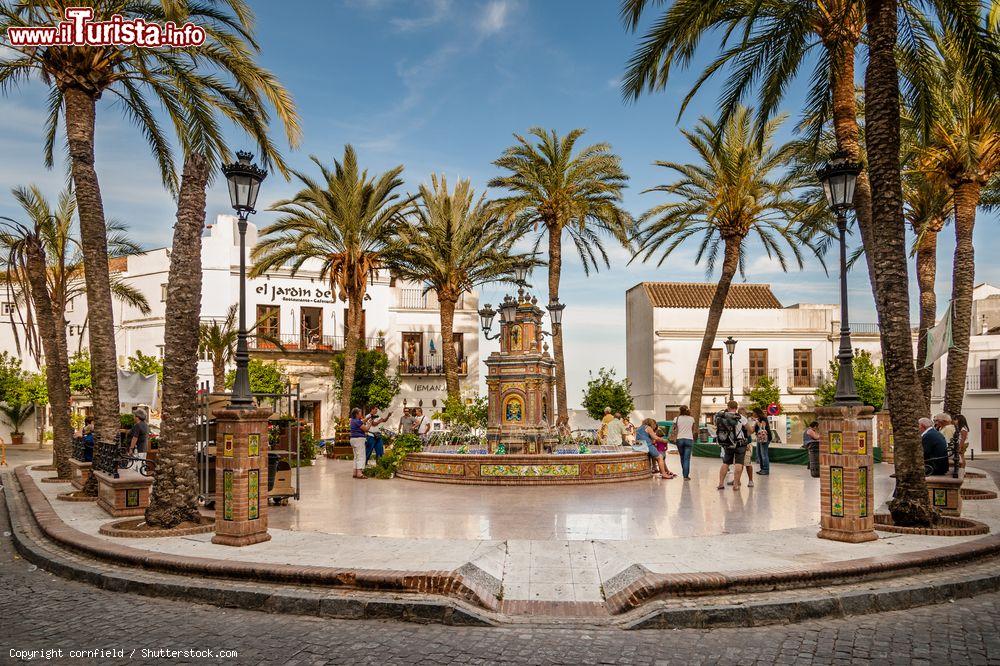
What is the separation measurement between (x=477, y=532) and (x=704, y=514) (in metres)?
3.46

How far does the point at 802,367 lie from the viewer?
39.0 m

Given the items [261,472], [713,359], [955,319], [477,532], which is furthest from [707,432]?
[261,472]

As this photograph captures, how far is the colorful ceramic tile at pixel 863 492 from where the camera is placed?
8.40 m

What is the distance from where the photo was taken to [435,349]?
39.0 metres

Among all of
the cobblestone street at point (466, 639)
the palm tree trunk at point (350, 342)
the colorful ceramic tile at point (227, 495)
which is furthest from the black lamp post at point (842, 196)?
the palm tree trunk at point (350, 342)

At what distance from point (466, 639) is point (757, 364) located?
3552cm

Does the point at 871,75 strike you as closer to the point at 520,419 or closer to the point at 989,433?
the point at 520,419

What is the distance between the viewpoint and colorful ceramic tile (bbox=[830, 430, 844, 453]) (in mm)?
8484

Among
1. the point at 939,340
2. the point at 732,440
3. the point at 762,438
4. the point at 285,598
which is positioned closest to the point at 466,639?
the point at 285,598

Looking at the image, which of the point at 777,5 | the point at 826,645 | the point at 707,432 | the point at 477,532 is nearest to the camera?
the point at 826,645

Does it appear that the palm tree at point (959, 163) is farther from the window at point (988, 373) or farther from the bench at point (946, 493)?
the window at point (988, 373)

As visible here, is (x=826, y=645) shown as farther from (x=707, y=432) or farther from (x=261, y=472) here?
(x=707, y=432)

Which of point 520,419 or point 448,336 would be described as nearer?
point 520,419

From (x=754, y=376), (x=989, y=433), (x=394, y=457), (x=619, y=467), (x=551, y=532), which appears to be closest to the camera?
(x=551, y=532)
